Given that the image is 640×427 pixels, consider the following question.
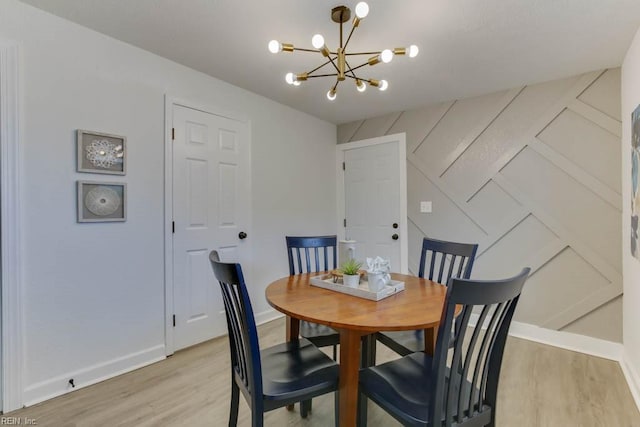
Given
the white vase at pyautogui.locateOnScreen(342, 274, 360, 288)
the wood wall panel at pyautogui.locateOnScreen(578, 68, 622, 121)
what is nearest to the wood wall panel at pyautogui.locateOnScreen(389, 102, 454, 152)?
the wood wall panel at pyautogui.locateOnScreen(578, 68, 622, 121)

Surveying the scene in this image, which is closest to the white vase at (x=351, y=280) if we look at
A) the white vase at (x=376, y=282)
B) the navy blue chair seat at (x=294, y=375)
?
the white vase at (x=376, y=282)

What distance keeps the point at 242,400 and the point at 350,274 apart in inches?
42.8

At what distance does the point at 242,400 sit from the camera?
192cm

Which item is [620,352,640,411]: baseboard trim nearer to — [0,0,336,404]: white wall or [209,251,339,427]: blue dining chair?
[209,251,339,427]: blue dining chair

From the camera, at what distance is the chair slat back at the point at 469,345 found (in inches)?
38.1

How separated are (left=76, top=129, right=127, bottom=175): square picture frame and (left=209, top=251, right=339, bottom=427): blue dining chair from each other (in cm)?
130

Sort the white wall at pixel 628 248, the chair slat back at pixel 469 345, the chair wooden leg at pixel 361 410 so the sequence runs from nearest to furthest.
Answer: the chair slat back at pixel 469 345 < the chair wooden leg at pixel 361 410 < the white wall at pixel 628 248

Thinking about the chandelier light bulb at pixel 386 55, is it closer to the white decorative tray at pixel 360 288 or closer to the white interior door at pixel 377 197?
the white decorative tray at pixel 360 288

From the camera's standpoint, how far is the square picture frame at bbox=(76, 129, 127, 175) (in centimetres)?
200

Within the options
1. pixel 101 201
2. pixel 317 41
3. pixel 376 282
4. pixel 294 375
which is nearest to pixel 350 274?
pixel 376 282

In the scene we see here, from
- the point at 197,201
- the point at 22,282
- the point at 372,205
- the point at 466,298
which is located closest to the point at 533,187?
the point at 372,205

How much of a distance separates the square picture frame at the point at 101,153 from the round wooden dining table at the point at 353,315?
1.47m

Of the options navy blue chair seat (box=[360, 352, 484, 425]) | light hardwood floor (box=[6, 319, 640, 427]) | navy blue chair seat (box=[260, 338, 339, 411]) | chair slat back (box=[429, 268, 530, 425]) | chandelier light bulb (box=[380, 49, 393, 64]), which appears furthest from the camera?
light hardwood floor (box=[6, 319, 640, 427])

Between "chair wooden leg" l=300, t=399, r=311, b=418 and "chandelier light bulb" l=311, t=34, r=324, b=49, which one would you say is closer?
"chandelier light bulb" l=311, t=34, r=324, b=49
